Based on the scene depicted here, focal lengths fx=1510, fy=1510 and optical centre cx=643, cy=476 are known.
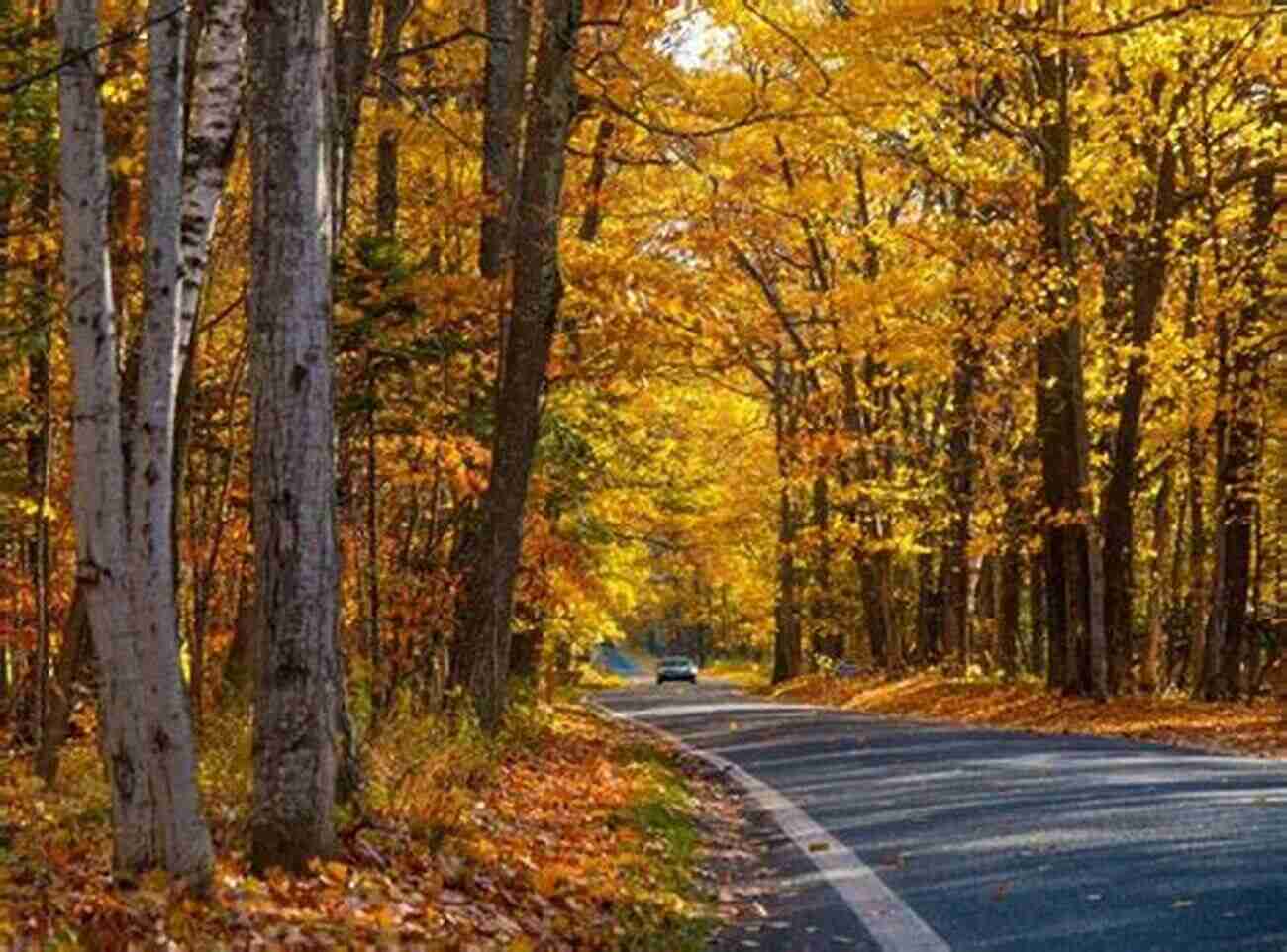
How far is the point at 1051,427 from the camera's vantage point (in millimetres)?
22359

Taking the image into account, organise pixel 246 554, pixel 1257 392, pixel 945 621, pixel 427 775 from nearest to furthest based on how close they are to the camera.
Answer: pixel 427 775 → pixel 246 554 → pixel 1257 392 → pixel 945 621

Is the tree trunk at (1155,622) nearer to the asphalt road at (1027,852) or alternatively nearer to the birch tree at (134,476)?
the asphalt road at (1027,852)

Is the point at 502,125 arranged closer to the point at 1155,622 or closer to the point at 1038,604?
the point at 1155,622

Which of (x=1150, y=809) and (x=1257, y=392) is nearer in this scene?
(x=1150, y=809)

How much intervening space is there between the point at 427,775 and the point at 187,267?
3.08 m

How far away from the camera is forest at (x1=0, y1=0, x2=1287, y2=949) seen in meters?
6.47

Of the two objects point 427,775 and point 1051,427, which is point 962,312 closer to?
point 1051,427

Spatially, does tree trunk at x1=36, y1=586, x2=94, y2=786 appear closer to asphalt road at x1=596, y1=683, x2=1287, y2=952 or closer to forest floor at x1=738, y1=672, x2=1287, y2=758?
asphalt road at x1=596, y1=683, x2=1287, y2=952

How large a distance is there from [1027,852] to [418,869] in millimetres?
3211

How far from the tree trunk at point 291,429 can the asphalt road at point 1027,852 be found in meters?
2.15

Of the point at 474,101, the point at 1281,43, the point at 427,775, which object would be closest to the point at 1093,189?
the point at 1281,43

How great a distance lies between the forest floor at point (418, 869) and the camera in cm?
557

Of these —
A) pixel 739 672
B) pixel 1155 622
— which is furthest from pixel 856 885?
pixel 739 672

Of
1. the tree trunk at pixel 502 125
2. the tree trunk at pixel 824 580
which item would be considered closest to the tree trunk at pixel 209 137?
the tree trunk at pixel 502 125
